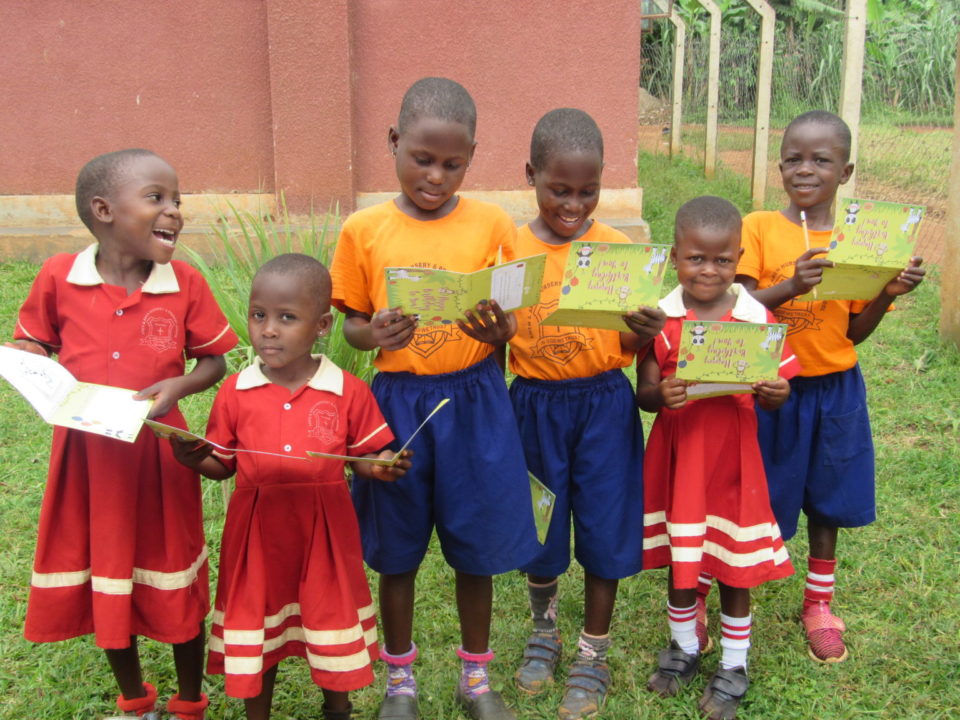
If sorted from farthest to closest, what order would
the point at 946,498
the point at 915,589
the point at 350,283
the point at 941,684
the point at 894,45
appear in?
the point at 894,45, the point at 946,498, the point at 915,589, the point at 941,684, the point at 350,283

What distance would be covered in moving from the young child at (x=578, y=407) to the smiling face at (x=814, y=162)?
594mm

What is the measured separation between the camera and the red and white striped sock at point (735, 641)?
258cm

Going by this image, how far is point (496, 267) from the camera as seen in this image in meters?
1.99

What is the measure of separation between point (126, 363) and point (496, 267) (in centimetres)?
95

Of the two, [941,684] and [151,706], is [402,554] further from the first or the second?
[941,684]

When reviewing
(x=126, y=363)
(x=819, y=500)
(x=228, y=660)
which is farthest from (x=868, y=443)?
(x=126, y=363)

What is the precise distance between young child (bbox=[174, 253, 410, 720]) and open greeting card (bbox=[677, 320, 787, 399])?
2.55 ft

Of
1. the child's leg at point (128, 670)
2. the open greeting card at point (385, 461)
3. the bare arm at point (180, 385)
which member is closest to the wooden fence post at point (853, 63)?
the open greeting card at point (385, 461)

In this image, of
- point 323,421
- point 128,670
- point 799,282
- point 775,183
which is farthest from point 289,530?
point 775,183

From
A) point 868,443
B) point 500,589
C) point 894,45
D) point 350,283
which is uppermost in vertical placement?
point 894,45

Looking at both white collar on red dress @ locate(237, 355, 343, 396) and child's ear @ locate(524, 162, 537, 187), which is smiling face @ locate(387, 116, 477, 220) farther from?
white collar on red dress @ locate(237, 355, 343, 396)

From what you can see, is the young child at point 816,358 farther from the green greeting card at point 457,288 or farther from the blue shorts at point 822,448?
the green greeting card at point 457,288

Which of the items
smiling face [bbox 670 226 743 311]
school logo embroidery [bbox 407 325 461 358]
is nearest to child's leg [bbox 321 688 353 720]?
school logo embroidery [bbox 407 325 461 358]

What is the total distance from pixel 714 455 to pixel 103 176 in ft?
5.79
